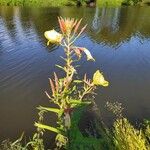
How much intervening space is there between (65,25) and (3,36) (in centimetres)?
2359

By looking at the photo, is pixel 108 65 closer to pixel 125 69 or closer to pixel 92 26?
pixel 125 69

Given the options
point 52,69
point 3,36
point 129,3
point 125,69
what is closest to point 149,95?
point 125,69

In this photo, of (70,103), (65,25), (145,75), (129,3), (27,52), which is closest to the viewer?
(65,25)

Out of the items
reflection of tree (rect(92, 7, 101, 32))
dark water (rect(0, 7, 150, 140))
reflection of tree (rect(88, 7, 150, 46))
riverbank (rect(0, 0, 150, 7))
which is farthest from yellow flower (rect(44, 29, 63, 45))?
riverbank (rect(0, 0, 150, 7))

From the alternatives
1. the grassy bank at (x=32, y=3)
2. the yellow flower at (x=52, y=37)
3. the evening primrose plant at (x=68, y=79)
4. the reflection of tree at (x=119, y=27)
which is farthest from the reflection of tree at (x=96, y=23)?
the yellow flower at (x=52, y=37)

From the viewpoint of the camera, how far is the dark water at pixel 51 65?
13.2 m

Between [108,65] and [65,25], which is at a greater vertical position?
[65,25]

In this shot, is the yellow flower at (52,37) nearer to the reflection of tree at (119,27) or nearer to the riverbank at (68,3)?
the reflection of tree at (119,27)

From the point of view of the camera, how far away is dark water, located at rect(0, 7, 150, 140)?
43.4 ft

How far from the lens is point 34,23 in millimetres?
31672

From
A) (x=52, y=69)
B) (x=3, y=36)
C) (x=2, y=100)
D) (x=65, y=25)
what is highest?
(x=65, y=25)

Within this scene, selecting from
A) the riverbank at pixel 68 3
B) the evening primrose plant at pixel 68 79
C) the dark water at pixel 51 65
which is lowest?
the riverbank at pixel 68 3

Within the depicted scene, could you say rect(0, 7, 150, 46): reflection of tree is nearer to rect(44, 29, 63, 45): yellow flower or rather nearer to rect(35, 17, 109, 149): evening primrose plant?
rect(35, 17, 109, 149): evening primrose plant

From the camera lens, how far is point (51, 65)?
1936cm
